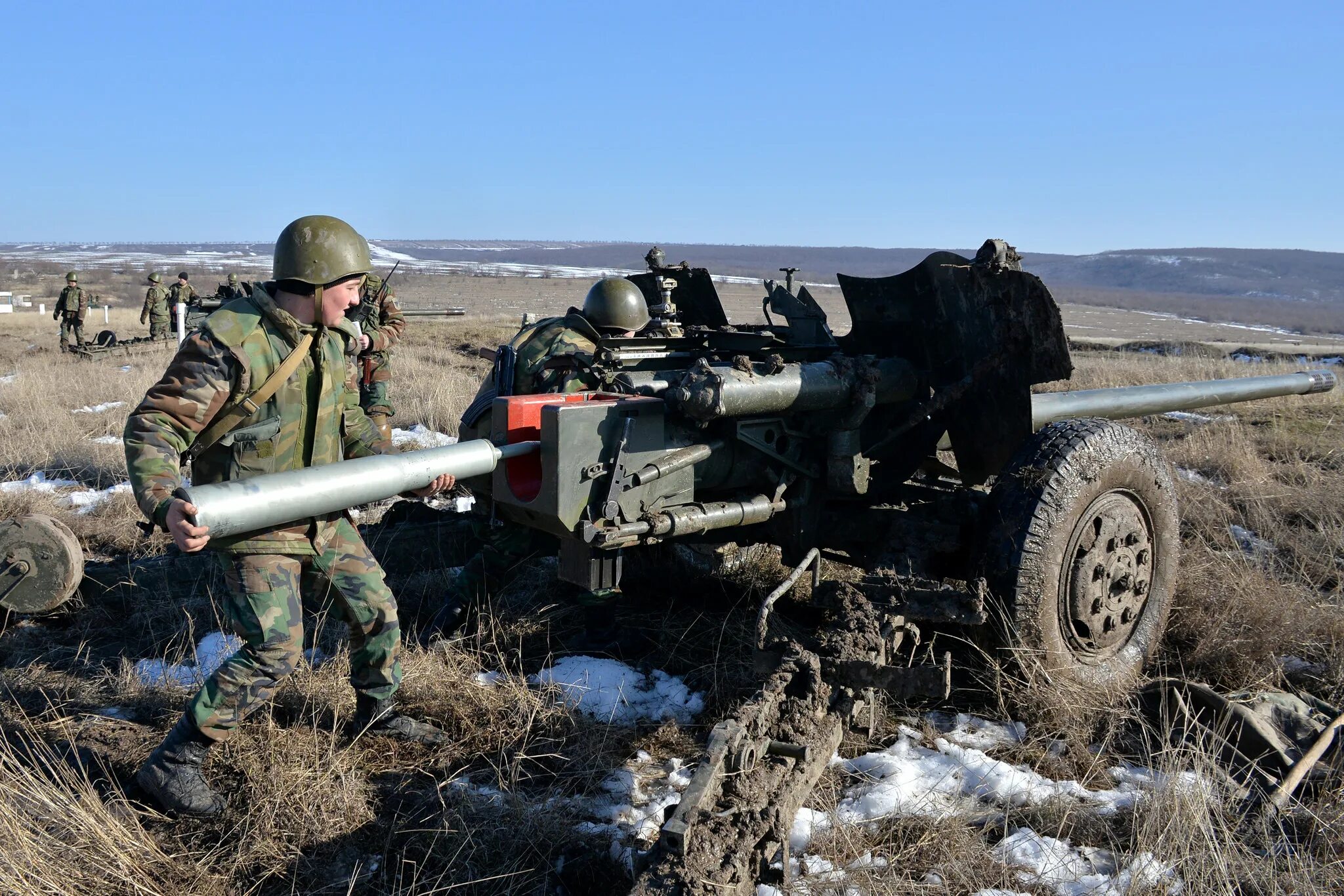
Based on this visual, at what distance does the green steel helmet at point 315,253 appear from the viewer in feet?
11.4

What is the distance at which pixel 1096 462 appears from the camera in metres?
4.29

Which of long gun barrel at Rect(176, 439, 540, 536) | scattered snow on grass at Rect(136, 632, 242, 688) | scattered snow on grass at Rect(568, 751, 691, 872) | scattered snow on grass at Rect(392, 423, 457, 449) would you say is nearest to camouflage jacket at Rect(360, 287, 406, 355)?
scattered snow on grass at Rect(392, 423, 457, 449)

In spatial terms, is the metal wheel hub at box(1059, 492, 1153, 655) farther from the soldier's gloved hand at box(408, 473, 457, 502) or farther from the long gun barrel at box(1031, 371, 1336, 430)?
the soldier's gloved hand at box(408, 473, 457, 502)

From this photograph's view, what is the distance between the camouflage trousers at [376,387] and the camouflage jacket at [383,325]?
0.25 ft

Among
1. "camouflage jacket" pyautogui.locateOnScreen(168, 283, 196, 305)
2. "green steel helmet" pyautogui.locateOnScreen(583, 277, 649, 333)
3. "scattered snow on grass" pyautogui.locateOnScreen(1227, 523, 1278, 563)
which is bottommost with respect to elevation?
"scattered snow on grass" pyautogui.locateOnScreen(1227, 523, 1278, 563)

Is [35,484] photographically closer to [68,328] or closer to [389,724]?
[389,724]

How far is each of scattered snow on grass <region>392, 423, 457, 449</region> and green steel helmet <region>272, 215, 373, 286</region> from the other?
18.1ft

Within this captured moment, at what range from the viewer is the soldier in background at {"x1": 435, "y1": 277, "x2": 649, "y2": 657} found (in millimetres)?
4918

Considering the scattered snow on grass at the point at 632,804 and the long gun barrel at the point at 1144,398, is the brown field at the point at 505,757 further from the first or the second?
the long gun barrel at the point at 1144,398

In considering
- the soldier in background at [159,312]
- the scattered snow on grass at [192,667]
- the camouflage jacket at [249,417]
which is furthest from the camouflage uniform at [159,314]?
the camouflage jacket at [249,417]

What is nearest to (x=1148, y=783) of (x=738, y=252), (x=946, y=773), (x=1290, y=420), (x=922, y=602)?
(x=946, y=773)

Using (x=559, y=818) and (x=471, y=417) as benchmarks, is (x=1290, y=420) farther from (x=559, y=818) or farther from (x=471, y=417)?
(x=559, y=818)

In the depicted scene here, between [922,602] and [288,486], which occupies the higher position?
[288,486]

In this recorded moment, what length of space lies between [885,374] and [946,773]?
1.94m
